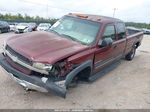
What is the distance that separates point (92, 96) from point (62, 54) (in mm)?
1506

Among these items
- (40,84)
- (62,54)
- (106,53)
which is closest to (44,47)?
(62,54)

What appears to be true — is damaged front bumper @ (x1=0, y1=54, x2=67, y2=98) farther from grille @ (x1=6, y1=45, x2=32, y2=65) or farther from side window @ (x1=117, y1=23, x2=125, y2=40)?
side window @ (x1=117, y1=23, x2=125, y2=40)

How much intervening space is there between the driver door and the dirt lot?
0.63m

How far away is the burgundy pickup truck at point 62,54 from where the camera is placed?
3244 mm

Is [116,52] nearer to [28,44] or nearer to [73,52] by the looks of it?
[73,52]

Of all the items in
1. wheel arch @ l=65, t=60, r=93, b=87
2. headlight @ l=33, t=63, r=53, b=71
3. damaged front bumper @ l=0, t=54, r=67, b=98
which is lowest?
damaged front bumper @ l=0, t=54, r=67, b=98

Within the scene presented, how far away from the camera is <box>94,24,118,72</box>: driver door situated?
4453mm

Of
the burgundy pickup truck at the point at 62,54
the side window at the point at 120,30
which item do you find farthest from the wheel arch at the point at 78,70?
the side window at the point at 120,30

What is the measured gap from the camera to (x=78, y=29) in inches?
183

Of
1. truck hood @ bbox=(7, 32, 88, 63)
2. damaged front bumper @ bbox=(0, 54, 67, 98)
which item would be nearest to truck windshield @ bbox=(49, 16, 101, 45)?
truck hood @ bbox=(7, 32, 88, 63)

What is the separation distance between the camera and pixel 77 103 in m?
3.84

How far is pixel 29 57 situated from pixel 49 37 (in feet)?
3.75

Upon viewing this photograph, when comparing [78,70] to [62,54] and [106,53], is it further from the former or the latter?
[106,53]

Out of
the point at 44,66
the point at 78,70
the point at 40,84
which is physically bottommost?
the point at 40,84
